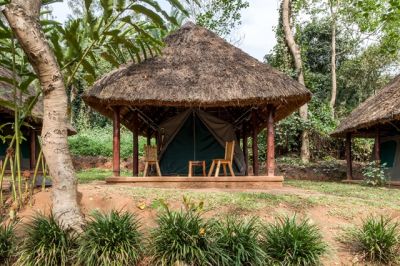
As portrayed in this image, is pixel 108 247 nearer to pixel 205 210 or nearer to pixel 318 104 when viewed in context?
pixel 205 210

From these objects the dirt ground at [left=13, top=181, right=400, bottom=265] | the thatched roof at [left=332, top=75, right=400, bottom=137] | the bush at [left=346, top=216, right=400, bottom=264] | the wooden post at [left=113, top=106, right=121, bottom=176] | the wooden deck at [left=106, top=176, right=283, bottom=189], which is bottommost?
the bush at [left=346, top=216, right=400, bottom=264]

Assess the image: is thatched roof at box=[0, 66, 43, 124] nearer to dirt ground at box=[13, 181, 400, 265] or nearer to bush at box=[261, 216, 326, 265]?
dirt ground at box=[13, 181, 400, 265]

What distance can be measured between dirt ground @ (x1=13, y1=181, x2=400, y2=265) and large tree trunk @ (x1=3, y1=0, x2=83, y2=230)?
47cm

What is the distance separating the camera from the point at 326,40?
20.8m

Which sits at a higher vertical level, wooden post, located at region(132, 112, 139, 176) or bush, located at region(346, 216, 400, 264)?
wooden post, located at region(132, 112, 139, 176)

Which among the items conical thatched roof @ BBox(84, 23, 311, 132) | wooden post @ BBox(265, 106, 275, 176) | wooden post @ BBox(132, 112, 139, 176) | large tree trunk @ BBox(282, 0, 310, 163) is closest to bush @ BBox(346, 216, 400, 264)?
wooden post @ BBox(265, 106, 275, 176)

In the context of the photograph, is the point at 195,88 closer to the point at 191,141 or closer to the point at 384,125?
the point at 191,141

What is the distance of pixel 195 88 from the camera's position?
26.7ft

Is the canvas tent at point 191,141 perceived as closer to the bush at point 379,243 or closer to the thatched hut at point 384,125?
the thatched hut at point 384,125

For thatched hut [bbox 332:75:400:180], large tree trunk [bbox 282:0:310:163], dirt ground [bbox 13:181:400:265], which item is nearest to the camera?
dirt ground [bbox 13:181:400:265]

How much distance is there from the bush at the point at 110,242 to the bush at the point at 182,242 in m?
0.20

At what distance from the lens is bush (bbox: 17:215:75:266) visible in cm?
398

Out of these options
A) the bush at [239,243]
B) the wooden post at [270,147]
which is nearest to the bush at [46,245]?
the bush at [239,243]

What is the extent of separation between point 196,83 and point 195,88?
0.17 metres
